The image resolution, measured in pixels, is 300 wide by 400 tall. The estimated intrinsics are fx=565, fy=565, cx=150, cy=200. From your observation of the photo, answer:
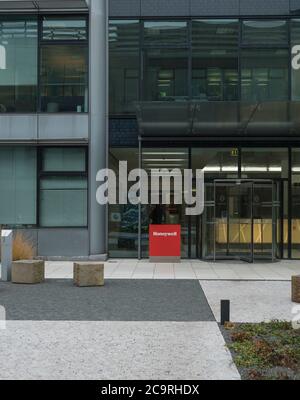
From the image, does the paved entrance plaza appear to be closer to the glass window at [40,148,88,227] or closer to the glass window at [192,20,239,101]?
the glass window at [40,148,88,227]

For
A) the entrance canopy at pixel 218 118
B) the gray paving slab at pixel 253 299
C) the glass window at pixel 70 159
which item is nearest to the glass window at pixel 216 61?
the entrance canopy at pixel 218 118

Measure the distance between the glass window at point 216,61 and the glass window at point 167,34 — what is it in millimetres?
398

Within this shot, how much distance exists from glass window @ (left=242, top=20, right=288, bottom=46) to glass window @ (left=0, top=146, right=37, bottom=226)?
26.4 ft

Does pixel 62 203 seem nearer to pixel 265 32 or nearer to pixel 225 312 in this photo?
pixel 265 32

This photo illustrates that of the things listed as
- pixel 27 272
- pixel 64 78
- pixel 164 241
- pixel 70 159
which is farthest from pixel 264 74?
pixel 27 272

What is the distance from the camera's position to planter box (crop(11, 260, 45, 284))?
43.0ft

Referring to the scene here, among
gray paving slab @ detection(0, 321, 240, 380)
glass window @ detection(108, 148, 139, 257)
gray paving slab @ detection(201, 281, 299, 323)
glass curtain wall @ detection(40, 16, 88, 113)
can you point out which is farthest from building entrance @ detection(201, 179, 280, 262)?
gray paving slab @ detection(0, 321, 240, 380)

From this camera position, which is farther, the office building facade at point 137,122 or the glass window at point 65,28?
the glass window at point 65,28

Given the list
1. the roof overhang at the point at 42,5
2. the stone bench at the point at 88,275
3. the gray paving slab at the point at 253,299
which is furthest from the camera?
the roof overhang at the point at 42,5

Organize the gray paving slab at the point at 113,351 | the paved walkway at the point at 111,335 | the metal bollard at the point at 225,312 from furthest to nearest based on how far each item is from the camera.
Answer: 1. the metal bollard at the point at 225,312
2. the paved walkway at the point at 111,335
3. the gray paving slab at the point at 113,351

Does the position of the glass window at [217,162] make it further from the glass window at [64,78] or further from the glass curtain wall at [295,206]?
the glass window at [64,78]

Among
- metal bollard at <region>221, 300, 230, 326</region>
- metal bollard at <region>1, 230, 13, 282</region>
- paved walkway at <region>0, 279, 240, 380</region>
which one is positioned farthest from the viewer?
metal bollard at <region>1, 230, 13, 282</region>

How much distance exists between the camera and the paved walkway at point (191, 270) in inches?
575

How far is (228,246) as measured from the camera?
18781 mm
